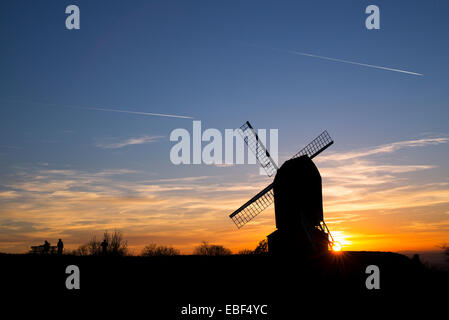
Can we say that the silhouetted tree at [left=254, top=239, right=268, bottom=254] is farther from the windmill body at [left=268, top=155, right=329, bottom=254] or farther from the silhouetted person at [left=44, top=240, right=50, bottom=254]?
the silhouetted person at [left=44, top=240, right=50, bottom=254]

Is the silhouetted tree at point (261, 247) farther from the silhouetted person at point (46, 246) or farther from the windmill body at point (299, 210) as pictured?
the silhouetted person at point (46, 246)

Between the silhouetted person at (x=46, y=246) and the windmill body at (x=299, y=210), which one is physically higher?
the windmill body at (x=299, y=210)

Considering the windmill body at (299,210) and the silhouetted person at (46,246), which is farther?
the silhouetted person at (46,246)

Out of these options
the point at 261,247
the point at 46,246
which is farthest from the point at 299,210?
the point at 46,246

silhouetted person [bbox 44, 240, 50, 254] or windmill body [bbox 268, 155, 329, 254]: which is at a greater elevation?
windmill body [bbox 268, 155, 329, 254]

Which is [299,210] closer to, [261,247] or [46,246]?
[261,247]

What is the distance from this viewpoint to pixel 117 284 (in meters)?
22.5

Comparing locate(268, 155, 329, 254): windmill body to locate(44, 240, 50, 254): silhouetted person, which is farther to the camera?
locate(44, 240, 50, 254): silhouetted person

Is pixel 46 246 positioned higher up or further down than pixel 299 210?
further down

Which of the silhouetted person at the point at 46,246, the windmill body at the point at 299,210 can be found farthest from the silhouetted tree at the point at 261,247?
the silhouetted person at the point at 46,246

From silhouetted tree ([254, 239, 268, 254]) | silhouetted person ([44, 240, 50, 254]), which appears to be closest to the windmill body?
silhouetted tree ([254, 239, 268, 254])
